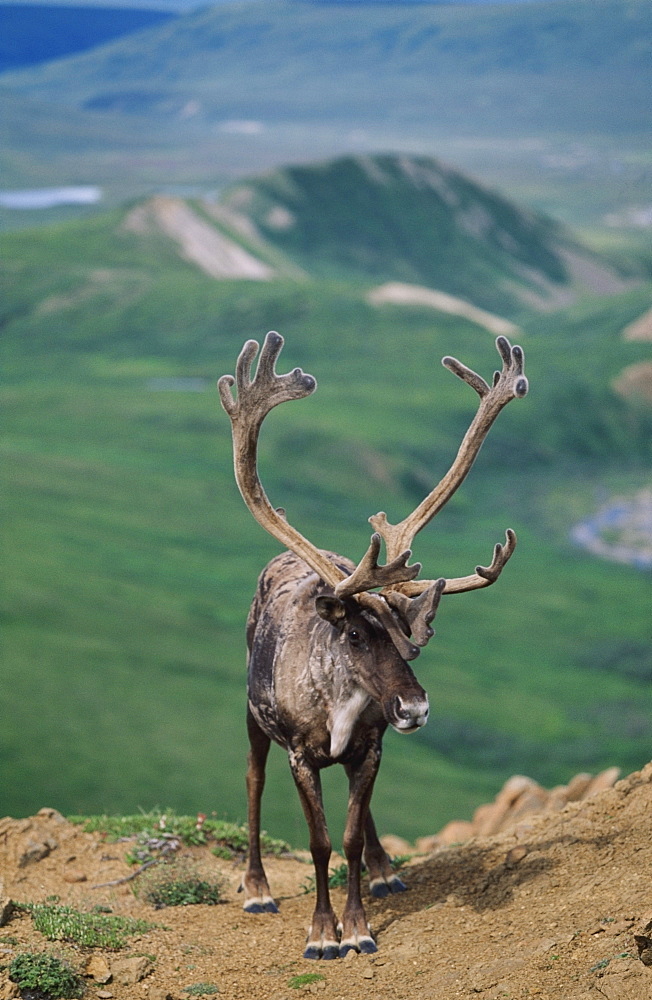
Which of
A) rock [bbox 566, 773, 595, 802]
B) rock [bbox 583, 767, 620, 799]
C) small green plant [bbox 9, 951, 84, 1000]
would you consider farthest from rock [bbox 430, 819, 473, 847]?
small green plant [bbox 9, 951, 84, 1000]

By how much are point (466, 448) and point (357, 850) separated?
3.40 m

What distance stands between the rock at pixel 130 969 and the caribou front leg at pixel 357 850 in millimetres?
1571

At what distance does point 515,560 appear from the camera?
59.8 m

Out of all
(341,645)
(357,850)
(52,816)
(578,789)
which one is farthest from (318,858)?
(578,789)

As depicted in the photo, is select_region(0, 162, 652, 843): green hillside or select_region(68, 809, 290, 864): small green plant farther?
select_region(0, 162, 652, 843): green hillside

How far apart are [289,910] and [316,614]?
2788 mm

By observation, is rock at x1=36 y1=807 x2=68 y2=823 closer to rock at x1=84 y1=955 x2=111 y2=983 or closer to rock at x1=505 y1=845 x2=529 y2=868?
rock at x1=84 y1=955 x2=111 y2=983

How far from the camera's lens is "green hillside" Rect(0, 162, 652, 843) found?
3506 centimetres

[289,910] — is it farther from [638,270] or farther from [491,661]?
[638,270]

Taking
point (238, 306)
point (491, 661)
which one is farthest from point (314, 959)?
point (238, 306)

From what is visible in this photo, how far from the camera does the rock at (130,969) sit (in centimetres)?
1000

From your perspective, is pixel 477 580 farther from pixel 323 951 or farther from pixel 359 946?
pixel 323 951

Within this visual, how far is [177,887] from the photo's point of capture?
12.3 metres

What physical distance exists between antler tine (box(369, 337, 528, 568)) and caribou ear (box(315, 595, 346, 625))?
30.0 inches
